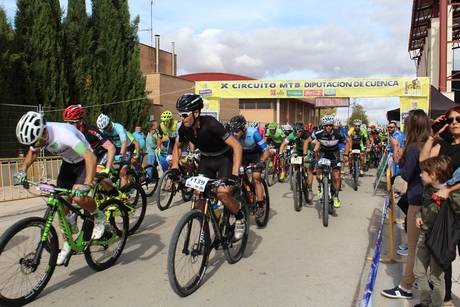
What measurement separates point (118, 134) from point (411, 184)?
4.92 meters

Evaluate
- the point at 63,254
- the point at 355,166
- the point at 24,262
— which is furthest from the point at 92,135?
the point at 355,166

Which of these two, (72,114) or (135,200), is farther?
(135,200)

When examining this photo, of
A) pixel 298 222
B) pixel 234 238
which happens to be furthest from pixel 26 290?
pixel 298 222

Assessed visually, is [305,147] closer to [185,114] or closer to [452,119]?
[185,114]

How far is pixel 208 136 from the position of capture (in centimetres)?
543

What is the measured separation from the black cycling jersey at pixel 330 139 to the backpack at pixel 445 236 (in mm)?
5381

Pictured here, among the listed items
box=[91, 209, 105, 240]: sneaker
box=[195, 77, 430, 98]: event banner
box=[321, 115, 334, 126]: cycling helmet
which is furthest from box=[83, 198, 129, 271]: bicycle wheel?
box=[195, 77, 430, 98]: event banner

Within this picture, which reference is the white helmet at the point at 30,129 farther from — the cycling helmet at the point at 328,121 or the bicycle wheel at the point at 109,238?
the cycling helmet at the point at 328,121

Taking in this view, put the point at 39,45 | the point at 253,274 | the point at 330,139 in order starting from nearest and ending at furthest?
the point at 253,274 → the point at 330,139 → the point at 39,45

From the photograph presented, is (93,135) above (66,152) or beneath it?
above

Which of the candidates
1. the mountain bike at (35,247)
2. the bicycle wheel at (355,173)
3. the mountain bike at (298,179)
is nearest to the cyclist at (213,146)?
the mountain bike at (35,247)

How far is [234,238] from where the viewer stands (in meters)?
5.62

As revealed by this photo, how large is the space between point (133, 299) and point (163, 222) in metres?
3.57

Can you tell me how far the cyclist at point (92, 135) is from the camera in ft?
19.8
